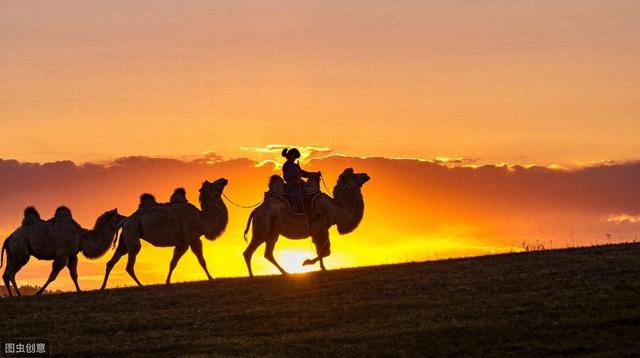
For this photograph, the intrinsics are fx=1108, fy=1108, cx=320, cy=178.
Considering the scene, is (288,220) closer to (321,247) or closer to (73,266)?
(321,247)

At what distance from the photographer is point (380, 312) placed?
795 inches

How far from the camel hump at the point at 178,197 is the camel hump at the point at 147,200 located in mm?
494

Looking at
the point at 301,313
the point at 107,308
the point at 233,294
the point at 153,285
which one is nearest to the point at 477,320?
the point at 301,313

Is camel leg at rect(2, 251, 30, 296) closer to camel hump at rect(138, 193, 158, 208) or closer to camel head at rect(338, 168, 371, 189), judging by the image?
camel hump at rect(138, 193, 158, 208)

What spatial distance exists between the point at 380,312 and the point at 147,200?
12543 millimetres

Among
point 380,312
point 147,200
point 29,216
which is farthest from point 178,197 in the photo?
point 380,312

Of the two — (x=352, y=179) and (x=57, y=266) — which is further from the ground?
(x=352, y=179)

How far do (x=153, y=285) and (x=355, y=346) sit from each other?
39.4 feet

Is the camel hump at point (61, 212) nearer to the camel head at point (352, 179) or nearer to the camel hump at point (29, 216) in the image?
the camel hump at point (29, 216)

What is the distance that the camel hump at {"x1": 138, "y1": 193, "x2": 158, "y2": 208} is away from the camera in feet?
102

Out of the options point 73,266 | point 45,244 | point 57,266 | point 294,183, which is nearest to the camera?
point 294,183

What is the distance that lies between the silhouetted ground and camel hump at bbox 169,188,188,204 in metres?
4.21

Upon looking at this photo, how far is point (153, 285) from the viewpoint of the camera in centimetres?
2822

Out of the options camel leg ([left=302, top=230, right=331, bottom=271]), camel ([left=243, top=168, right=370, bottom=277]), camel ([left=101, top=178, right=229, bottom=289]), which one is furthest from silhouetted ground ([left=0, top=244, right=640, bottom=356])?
camel ([left=101, top=178, right=229, bottom=289])
